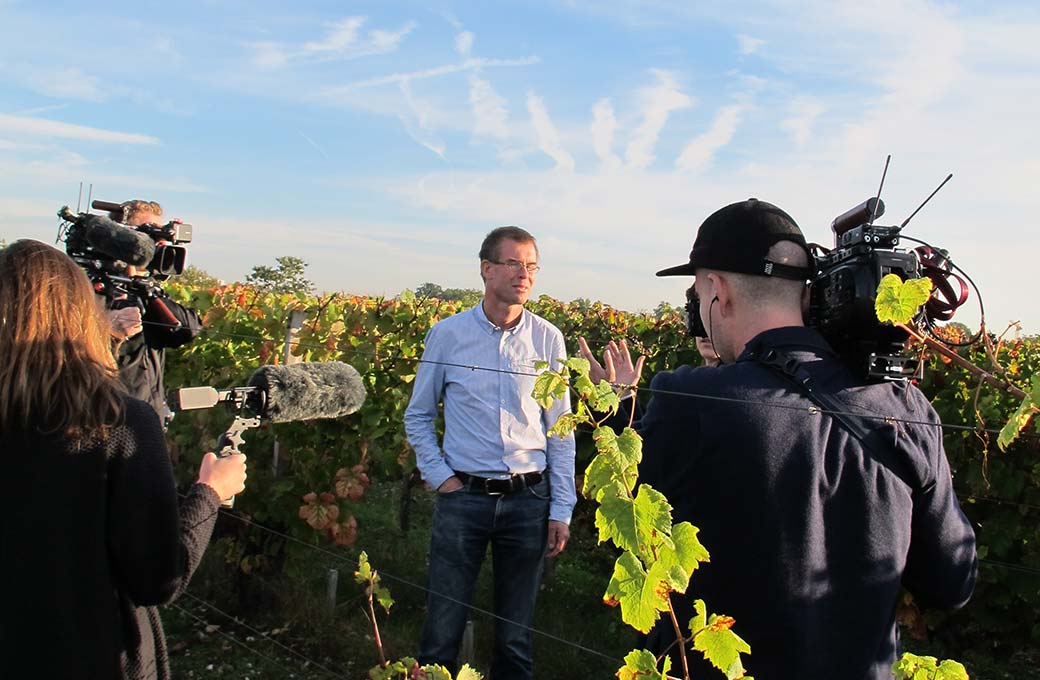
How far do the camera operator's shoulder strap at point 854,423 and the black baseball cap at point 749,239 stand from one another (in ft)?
0.86

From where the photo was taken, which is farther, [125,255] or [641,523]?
[125,255]

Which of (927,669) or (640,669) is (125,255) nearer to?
(640,669)

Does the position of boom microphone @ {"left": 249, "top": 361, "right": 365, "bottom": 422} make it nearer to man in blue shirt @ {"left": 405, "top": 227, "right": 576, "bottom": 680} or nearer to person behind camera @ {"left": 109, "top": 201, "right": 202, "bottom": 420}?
man in blue shirt @ {"left": 405, "top": 227, "right": 576, "bottom": 680}

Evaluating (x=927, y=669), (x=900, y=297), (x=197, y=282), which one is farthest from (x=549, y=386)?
(x=197, y=282)

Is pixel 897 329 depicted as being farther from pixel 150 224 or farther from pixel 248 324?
pixel 248 324

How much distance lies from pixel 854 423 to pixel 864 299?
9.6 inches

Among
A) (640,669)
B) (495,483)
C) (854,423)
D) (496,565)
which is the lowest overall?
(496,565)

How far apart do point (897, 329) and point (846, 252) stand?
20 cm

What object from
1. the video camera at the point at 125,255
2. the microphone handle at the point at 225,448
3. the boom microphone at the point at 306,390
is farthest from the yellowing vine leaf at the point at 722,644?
the video camera at the point at 125,255

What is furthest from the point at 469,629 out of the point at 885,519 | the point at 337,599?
the point at 885,519

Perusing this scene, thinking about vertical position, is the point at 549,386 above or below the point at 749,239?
below

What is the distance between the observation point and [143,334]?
11.5 ft

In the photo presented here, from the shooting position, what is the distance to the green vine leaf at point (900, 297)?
55.4 inches

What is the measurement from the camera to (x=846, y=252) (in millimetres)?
1767
